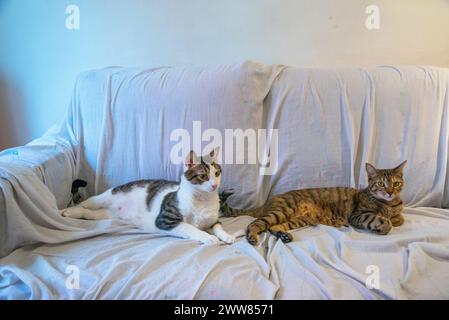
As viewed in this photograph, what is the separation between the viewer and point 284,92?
1.44 m

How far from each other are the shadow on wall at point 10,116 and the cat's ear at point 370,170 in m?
1.89

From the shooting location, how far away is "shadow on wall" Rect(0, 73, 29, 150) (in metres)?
1.88

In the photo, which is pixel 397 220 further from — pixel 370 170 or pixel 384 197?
pixel 370 170

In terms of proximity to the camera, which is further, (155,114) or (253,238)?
(155,114)

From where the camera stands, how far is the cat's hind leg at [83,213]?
1315mm

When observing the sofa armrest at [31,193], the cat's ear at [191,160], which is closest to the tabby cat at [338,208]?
the cat's ear at [191,160]

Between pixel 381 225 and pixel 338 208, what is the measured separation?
0.62 ft

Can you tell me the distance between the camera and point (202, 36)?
5.53 feet

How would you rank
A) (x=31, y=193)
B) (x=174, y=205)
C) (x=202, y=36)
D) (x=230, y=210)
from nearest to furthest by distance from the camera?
(x=31, y=193) → (x=174, y=205) → (x=230, y=210) → (x=202, y=36)

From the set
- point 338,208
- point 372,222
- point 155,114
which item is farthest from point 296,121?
point 155,114

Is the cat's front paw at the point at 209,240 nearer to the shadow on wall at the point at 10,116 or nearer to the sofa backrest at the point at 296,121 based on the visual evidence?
the sofa backrest at the point at 296,121

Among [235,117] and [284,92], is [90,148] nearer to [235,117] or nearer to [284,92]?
[235,117]
